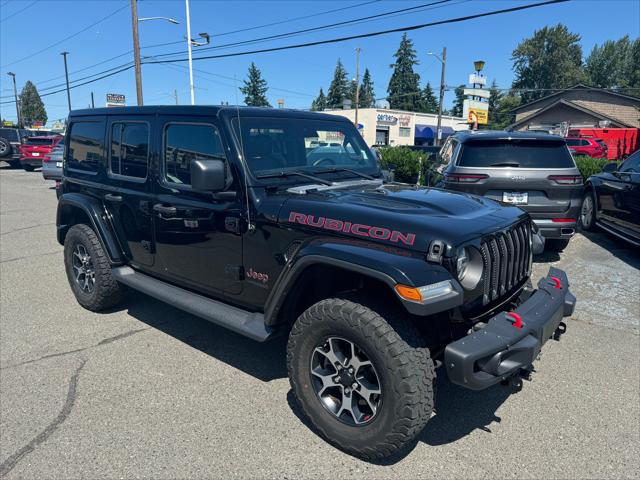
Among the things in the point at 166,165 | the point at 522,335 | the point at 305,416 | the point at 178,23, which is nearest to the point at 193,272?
the point at 166,165

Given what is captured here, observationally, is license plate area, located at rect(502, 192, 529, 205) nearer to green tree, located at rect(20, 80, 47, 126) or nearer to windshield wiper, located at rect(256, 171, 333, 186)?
windshield wiper, located at rect(256, 171, 333, 186)

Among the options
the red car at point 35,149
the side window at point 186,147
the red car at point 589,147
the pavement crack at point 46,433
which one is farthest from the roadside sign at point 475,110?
the pavement crack at point 46,433

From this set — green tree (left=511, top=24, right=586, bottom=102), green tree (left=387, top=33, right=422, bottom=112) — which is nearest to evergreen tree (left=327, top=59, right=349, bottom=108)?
green tree (left=387, top=33, right=422, bottom=112)

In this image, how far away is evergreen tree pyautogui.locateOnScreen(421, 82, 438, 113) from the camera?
85.9m

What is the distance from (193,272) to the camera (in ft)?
11.9

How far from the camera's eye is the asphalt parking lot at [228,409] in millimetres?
2572

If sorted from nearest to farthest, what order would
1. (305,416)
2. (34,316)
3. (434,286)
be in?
(434,286) < (305,416) < (34,316)

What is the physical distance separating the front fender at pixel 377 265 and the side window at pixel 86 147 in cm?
277

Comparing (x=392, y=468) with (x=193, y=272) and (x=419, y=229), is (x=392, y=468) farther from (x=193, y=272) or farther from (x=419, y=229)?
(x=193, y=272)

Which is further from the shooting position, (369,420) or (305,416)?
(305,416)

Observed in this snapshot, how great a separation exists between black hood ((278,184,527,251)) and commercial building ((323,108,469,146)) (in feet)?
145

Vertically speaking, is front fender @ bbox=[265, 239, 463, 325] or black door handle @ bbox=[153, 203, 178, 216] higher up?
black door handle @ bbox=[153, 203, 178, 216]

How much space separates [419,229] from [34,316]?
13.6ft

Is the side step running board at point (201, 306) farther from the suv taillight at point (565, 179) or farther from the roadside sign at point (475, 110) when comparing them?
the roadside sign at point (475, 110)
